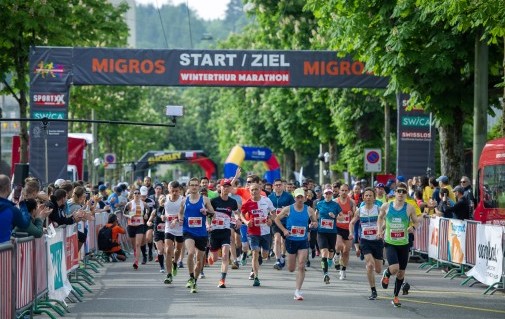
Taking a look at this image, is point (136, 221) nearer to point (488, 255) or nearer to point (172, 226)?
point (172, 226)

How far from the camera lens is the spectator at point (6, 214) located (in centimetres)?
1317

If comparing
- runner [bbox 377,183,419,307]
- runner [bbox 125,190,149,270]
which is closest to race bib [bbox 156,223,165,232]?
runner [bbox 125,190,149,270]

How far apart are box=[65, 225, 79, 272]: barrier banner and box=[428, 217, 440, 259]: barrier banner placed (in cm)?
854

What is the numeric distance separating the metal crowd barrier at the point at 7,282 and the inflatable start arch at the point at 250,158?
37933 millimetres

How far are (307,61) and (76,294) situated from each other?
54.4 ft

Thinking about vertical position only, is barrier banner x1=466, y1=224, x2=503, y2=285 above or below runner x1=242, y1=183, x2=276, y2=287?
below

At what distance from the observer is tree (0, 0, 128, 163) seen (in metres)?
33.0

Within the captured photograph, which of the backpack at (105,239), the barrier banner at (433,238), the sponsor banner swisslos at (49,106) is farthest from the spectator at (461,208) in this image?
the sponsor banner swisslos at (49,106)

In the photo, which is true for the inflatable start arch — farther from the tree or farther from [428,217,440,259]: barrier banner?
[428,217,440,259]: barrier banner

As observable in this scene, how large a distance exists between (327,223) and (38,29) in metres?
13.3

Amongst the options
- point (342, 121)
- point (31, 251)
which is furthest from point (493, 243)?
point (342, 121)

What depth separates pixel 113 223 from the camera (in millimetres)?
28359

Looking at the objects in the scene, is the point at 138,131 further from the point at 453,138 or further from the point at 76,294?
the point at 76,294

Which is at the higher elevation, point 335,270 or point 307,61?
point 307,61
